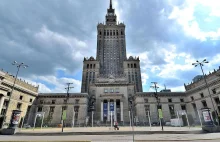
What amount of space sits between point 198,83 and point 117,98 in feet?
104

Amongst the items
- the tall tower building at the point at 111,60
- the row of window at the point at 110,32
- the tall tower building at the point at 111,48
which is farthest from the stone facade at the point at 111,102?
the row of window at the point at 110,32

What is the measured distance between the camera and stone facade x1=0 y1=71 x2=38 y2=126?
125 feet

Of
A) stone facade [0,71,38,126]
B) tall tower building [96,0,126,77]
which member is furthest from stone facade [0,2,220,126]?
tall tower building [96,0,126,77]

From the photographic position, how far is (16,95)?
44.8 m

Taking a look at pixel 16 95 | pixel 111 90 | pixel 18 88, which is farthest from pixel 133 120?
pixel 18 88

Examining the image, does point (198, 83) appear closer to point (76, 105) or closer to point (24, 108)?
point (76, 105)

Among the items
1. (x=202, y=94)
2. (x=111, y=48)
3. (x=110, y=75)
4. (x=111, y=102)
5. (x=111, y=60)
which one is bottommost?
(x=111, y=102)

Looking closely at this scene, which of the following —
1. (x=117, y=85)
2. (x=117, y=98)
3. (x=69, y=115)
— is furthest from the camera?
(x=117, y=85)

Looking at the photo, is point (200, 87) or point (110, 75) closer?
point (200, 87)

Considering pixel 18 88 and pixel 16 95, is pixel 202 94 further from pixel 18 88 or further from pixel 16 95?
pixel 16 95

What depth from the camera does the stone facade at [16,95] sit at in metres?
38.2

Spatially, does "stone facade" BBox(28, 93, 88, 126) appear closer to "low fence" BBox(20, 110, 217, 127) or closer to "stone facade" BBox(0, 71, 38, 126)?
"low fence" BBox(20, 110, 217, 127)

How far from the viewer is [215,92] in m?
41.2

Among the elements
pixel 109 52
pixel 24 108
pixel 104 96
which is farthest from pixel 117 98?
pixel 109 52
